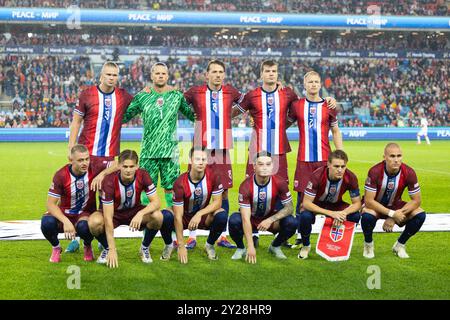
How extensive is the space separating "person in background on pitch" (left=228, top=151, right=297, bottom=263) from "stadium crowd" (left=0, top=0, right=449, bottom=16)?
2985 cm

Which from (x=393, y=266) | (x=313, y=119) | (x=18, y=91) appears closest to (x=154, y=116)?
(x=313, y=119)

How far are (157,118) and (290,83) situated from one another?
94.9ft

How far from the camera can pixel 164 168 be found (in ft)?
24.0

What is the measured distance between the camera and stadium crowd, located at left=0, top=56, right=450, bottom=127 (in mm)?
32125

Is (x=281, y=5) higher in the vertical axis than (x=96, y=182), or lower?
higher

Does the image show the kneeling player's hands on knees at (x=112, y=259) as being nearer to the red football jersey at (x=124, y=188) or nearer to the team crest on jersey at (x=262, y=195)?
the red football jersey at (x=124, y=188)

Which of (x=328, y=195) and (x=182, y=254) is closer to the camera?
(x=182, y=254)

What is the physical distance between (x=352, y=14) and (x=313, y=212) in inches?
1244

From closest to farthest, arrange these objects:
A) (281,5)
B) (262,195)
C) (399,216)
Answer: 1. (399,216)
2. (262,195)
3. (281,5)

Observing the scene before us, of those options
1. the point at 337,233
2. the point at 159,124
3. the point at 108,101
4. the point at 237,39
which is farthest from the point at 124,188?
the point at 237,39

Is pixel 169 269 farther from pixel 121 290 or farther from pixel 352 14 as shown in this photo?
pixel 352 14

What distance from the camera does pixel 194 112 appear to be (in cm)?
753

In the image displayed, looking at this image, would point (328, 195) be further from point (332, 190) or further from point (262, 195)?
point (262, 195)

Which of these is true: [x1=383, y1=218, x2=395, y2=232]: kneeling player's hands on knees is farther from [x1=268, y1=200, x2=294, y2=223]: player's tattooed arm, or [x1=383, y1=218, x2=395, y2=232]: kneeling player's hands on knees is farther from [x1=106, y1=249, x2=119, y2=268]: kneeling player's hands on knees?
[x1=106, y1=249, x2=119, y2=268]: kneeling player's hands on knees
